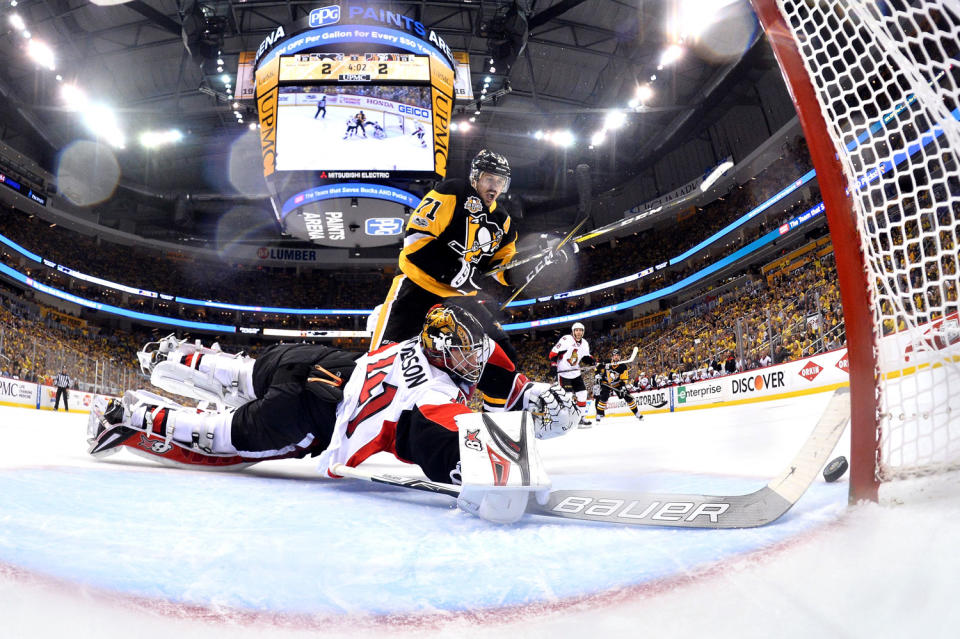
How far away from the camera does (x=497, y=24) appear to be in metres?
14.3

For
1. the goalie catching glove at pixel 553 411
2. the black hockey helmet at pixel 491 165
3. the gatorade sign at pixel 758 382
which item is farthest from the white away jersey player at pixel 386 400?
the gatorade sign at pixel 758 382

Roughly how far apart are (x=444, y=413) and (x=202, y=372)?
1783mm

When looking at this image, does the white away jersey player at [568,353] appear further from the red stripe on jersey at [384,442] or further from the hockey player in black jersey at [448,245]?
the red stripe on jersey at [384,442]

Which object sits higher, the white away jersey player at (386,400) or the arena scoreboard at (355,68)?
the arena scoreboard at (355,68)

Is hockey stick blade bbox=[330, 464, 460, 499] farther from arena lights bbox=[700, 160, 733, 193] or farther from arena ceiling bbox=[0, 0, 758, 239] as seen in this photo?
arena lights bbox=[700, 160, 733, 193]

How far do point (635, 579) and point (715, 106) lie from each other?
21.0 meters

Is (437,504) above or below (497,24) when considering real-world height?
below

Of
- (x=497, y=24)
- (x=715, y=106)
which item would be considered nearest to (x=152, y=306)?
(x=497, y=24)

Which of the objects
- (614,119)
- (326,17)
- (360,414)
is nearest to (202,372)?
(360,414)

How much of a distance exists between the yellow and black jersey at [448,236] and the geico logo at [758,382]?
732 centimetres

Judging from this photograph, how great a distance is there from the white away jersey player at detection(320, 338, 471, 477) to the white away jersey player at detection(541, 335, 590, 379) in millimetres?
6562

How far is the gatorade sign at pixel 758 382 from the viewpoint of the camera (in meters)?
9.18

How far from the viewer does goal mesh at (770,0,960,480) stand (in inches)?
46.6

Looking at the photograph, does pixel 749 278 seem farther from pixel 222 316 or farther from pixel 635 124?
pixel 222 316
